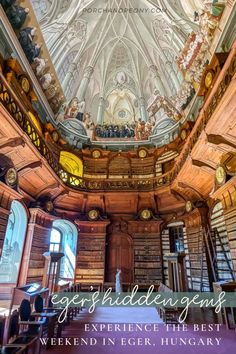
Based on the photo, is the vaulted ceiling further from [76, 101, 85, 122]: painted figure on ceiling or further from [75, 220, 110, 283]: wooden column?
[75, 220, 110, 283]: wooden column

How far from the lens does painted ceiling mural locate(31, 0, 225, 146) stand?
11391 millimetres

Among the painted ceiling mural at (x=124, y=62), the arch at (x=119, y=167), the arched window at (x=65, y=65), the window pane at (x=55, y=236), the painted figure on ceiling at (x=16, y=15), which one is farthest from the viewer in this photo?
the arched window at (x=65, y=65)

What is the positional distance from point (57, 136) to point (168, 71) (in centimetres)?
869

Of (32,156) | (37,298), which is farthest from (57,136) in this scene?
(37,298)

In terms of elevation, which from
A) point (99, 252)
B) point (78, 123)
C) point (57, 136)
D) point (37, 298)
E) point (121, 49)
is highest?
point (121, 49)

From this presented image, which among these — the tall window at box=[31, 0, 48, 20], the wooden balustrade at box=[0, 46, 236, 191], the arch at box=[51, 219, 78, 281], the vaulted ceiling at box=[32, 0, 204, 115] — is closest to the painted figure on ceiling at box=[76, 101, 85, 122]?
the vaulted ceiling at box=[32, 0, 204, 115]

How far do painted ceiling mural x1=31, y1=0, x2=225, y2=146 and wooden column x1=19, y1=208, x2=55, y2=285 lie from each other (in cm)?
624

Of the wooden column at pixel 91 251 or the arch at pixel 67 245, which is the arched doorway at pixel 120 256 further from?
the arch at pixel 67 245

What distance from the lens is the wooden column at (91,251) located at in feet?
→ 36.8

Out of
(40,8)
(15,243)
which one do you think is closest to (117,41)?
(40,8)

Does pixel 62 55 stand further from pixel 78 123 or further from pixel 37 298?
pixel 37 298

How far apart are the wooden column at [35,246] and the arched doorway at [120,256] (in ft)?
11.9

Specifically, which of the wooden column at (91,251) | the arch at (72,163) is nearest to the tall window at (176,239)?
the wooden column at (91,251)

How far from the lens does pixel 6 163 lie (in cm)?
719
